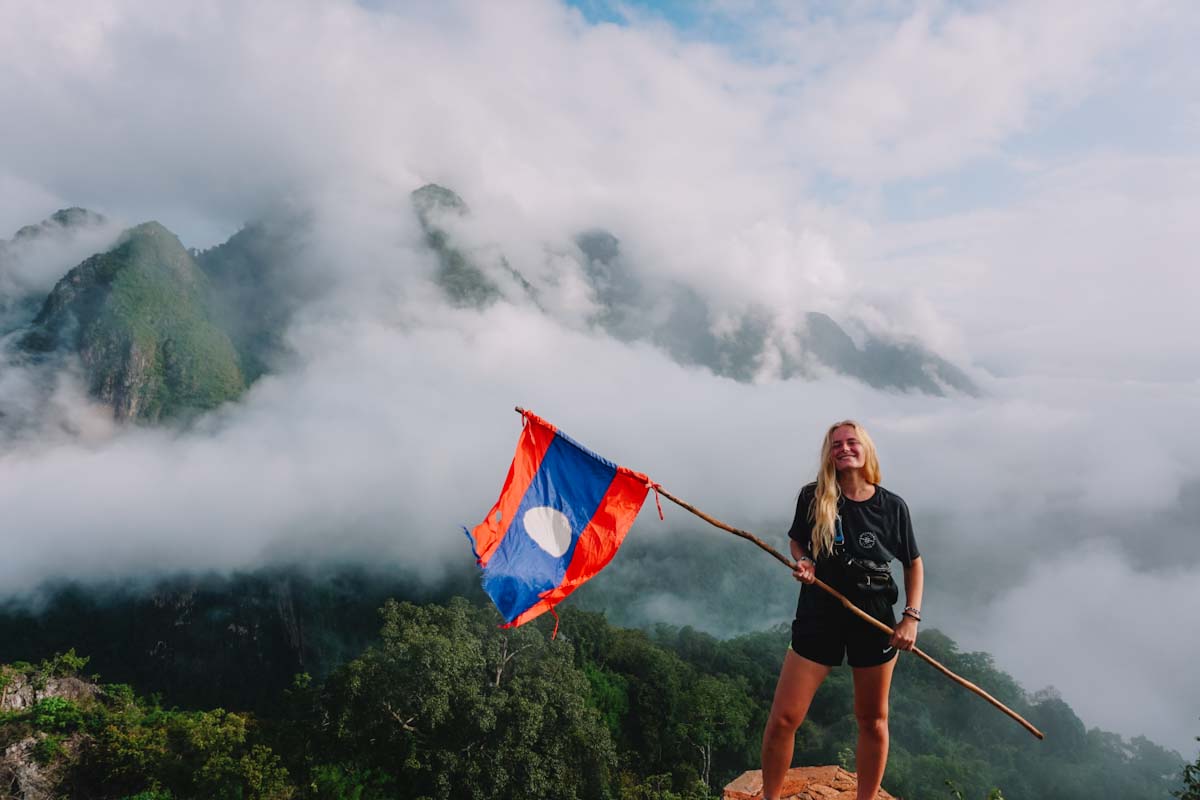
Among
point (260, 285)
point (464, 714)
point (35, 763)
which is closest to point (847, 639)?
point (464, 714)

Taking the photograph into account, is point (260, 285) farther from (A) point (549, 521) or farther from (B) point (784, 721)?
(B) point (784, 721)

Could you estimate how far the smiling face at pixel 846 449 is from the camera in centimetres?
438

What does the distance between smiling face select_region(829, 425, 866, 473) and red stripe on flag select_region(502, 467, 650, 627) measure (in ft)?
6.12

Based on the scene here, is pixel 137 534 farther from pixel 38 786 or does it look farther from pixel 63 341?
pixel 38 786

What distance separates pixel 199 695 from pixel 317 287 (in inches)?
5031

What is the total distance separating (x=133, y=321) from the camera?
433 ft

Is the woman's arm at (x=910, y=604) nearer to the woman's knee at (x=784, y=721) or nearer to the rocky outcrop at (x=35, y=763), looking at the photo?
the woman's knee at (x=784, y=721)

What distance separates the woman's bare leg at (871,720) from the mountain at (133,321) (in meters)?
160

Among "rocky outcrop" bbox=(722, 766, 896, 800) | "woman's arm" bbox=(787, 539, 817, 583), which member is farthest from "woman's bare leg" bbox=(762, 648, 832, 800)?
"rocky outcrop" bbox=(722, 766, 896, 800)

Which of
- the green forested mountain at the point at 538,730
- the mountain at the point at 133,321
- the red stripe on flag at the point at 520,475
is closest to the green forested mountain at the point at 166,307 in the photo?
the mountain at the point at 133,321

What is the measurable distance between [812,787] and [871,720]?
12.6 ft

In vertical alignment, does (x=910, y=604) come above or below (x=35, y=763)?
above

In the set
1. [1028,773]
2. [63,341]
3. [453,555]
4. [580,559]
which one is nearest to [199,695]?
[453,555]

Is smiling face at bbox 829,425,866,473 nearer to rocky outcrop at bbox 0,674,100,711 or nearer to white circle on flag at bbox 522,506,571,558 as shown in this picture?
white circle on flag at bbox 522,506,571,558
